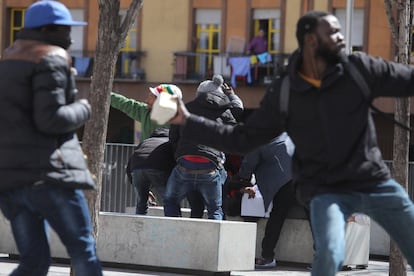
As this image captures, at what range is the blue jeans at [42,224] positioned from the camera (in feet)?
23.1

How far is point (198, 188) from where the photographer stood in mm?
12945

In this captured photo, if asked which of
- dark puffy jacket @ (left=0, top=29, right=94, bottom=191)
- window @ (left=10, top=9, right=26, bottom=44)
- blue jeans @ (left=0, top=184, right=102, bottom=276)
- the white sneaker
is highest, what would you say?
window @ (left=10, top=9, right=26, bottom=44)

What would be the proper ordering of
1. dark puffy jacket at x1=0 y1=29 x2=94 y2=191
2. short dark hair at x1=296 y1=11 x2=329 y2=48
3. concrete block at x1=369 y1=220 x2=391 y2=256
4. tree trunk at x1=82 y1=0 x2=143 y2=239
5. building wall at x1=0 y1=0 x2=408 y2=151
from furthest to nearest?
building wall at x1=0 y1=0 x2=408 y2=151 < concrete block at x1=369 y1=220 x2=391 y2=256 < tree trunk at x1=82 y1=0 x2=143 y2=239 < short dark hair at x1=296 y1=11 x2=329 y2=48 < dark puffy jacket at x1=0 y1=29 x2=94 y2=191

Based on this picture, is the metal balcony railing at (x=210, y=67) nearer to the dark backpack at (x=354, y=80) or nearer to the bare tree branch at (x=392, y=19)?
the bare tree branch at (x=392, y=19)

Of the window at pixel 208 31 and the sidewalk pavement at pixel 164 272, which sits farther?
the window at pixel 208 31

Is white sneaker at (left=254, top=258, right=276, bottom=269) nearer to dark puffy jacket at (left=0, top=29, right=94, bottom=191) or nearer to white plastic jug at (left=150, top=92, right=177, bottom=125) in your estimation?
dark puffy jacket at (left=0, top=29, right=94, bottom=191)

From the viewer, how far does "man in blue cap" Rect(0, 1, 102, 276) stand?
6969mm

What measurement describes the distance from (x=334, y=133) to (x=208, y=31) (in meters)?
41.5

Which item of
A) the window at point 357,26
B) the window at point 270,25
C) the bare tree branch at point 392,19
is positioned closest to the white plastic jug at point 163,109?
the bare tree branch at point 392,19

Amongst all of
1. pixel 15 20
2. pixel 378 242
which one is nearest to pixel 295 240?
pixel 378 242

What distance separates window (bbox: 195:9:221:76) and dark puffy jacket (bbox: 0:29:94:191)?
40807 mm

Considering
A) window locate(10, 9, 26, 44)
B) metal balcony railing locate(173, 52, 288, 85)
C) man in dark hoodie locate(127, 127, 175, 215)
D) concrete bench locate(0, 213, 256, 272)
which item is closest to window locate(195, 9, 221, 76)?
metal balcony railing locate(173, 52, 288, 85)

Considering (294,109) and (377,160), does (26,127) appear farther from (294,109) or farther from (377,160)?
(377,160)

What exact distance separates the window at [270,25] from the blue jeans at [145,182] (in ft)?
108
